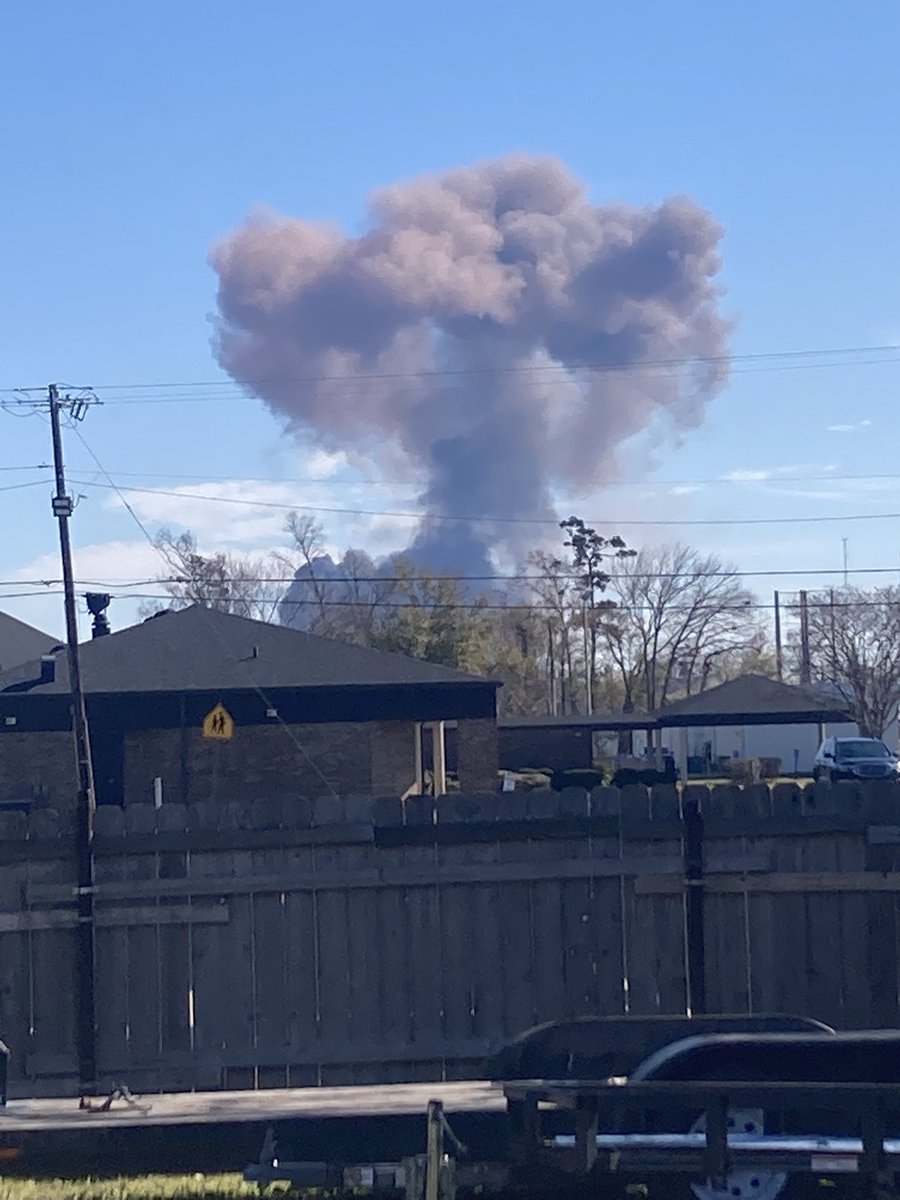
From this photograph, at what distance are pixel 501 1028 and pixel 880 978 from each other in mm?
2146

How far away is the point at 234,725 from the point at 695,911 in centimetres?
2524

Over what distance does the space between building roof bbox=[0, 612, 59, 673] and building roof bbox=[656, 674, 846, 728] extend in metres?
21.4

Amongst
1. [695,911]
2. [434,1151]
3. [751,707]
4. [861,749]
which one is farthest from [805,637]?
[434,1151]

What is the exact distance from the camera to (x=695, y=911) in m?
8.58

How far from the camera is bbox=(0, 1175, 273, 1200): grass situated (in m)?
7.07

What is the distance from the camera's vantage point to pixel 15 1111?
7.77 m

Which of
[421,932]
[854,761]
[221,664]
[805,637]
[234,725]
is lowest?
[854,761]

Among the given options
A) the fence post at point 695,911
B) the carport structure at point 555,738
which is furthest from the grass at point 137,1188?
the carport structure at point 555,738

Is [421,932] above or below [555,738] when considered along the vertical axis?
above

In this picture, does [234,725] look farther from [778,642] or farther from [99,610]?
[778,642]

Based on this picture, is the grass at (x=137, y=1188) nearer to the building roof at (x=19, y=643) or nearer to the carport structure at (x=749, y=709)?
the building roof at (x=19, y=643)

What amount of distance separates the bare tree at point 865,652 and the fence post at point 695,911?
5687 cm

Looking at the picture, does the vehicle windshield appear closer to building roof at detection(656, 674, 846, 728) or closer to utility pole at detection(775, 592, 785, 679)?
building roof at detection(656, 674, 846, 728)

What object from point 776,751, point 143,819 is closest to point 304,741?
point 143,819
